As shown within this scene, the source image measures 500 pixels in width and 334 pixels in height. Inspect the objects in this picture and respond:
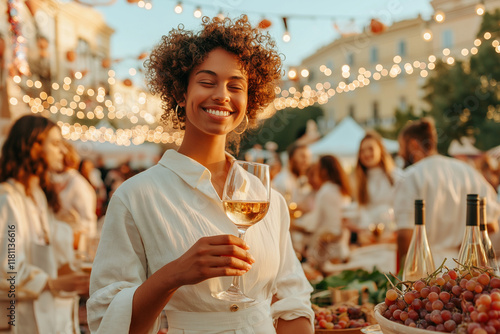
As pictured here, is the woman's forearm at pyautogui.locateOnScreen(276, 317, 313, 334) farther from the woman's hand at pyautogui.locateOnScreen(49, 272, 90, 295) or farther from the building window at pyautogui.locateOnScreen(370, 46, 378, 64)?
the building window at pyautogui.locateOnScreen(370, 46, 378, 64)

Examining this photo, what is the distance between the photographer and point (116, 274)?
3.87 ft

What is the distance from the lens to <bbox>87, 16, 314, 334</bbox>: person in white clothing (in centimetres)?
116

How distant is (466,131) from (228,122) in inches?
678

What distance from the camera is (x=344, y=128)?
35.4ft

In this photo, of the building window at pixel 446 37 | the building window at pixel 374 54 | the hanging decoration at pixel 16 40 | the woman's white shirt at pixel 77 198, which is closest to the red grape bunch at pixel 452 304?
the hanging decoration at pixel 16 40

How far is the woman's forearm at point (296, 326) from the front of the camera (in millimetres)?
1413

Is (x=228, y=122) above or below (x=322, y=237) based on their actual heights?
above

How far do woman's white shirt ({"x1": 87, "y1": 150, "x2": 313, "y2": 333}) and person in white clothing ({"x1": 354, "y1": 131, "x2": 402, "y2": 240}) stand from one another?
323 cm

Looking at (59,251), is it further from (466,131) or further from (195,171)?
(466,131)

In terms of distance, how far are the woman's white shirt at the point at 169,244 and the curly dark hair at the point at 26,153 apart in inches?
49.8

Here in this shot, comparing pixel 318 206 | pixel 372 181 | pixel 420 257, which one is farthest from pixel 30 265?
pixel 372 181

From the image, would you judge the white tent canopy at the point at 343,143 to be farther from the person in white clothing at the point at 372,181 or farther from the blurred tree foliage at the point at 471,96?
the blurred tree foliage at the point at 471,96

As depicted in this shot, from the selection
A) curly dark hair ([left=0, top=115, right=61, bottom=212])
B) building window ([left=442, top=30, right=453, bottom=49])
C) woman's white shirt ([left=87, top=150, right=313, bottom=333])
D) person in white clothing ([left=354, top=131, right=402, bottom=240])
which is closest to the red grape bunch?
woman's white shirt ([left=87, top=150, right=313, bottom=333])

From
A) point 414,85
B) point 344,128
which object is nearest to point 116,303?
point 344,128
